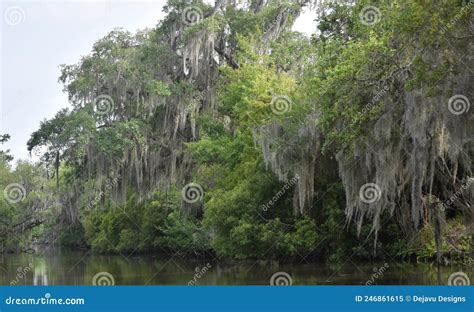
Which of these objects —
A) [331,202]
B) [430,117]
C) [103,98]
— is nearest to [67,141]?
[103,98]

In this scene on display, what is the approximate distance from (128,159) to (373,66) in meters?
16.4

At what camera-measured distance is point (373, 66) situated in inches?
490

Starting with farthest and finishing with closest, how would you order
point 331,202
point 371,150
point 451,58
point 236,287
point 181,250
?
point 181,250 < point 331,202 < point 371,150 < point 236,287 < point 451,58

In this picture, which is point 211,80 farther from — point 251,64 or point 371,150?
point 371,150

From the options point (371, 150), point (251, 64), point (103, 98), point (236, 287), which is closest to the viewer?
point (236, 287)
